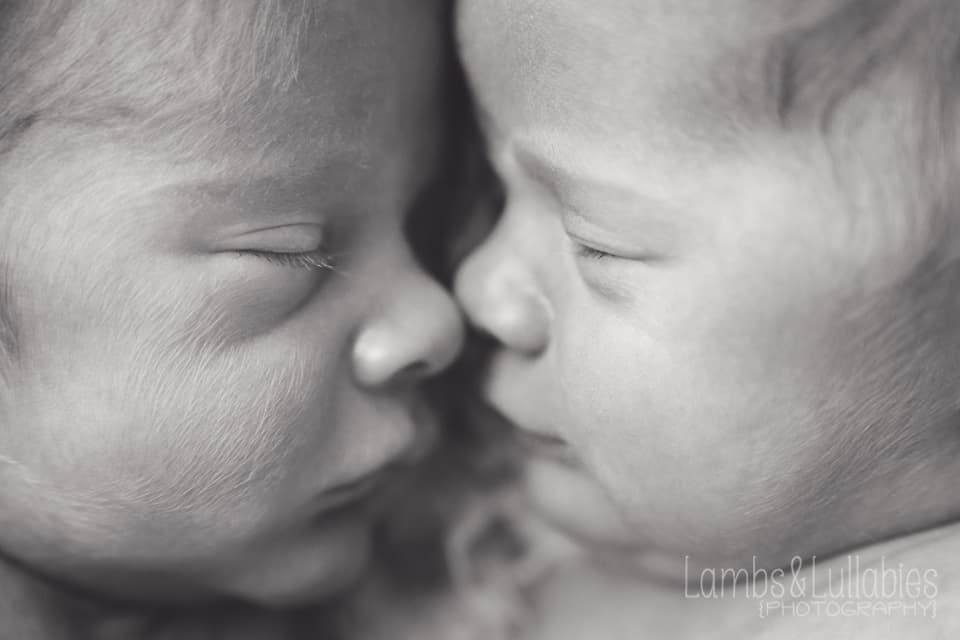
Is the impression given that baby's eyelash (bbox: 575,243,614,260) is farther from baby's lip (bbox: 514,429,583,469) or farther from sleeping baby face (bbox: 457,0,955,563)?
baby's lip (bbox: 514,429,583,469)

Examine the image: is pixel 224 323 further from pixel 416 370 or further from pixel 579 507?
pixel 579 507

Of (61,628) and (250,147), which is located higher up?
(250,147)

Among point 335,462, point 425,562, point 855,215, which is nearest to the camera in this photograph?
point 855,215

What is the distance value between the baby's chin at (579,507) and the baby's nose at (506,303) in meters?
0.09

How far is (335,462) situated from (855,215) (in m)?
0.32

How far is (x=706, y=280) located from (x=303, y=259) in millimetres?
222

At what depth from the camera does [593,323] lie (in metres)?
0.64

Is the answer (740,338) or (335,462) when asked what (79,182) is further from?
(740,338)

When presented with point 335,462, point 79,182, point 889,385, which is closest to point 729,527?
point 889,385

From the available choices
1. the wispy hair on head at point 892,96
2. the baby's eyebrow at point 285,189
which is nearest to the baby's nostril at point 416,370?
the baby's eyebrow at point 285,189

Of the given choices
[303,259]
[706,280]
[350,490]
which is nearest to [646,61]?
[706,280]

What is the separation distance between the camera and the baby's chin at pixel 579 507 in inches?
28.9

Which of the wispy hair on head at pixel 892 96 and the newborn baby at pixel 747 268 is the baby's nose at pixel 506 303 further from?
the wispy hair on head at pixel 892 96

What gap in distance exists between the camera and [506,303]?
0.70 metres
